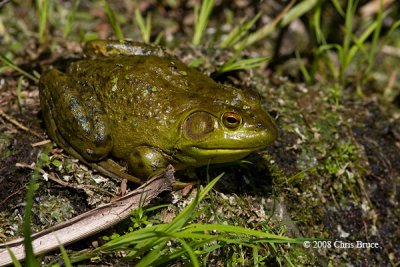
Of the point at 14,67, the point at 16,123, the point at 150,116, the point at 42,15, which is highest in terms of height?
the point at 42,15

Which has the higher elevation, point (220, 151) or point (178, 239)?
point (220, 151)

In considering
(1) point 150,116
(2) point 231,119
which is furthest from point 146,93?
(2) point 231,119

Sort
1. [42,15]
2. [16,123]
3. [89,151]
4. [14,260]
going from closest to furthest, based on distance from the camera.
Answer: [14,260], [89,151], [16,123], [42,15]

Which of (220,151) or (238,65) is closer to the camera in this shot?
(220,151)

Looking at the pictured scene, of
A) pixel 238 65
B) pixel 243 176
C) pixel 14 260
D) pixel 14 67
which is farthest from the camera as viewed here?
pixel 238 65

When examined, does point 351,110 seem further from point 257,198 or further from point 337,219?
point 257,198

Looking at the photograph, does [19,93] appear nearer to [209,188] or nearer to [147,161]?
[147,161]

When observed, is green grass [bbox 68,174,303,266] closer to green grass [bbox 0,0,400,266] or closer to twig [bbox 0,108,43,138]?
green grass [bbox 0,0,400,266]

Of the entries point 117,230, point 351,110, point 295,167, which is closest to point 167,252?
point 117,230
